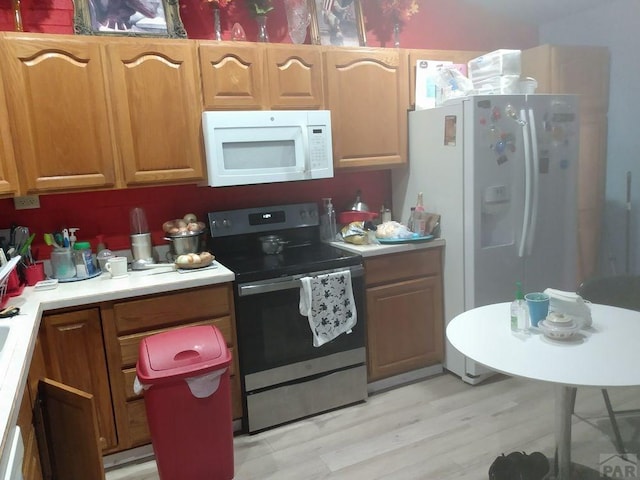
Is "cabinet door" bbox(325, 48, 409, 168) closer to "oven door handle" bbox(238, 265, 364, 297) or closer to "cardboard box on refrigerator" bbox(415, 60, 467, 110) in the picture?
"cardboard box on refrigerator" bbox(415, 60, 467, 110)

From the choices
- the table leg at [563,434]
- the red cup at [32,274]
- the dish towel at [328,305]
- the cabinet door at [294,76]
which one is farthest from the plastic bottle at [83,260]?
the table leg at [563,434]

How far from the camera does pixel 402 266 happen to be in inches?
116

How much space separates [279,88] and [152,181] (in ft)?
2.75

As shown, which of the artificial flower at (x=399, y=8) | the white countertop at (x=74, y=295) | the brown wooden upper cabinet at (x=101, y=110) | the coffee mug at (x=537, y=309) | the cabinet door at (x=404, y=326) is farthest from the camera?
the artificial flower at (x=399, y=8)

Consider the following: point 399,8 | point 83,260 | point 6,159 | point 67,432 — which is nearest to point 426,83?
point 399,8

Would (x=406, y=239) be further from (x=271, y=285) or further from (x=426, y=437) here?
(x=426, y=437)

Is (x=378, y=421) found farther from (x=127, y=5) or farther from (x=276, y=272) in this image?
(x=127, y=5)

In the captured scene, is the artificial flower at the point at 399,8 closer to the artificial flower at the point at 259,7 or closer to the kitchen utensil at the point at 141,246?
the artificial flower at the point at 259,7

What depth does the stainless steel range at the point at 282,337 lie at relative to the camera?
2514 mm

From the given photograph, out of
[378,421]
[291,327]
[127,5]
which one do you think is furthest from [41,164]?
[378,421]

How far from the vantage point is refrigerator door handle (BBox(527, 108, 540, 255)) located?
2.86 meters

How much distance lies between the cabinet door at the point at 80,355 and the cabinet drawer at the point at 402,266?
1399 mm

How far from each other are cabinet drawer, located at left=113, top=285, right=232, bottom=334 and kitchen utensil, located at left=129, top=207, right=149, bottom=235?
61cm

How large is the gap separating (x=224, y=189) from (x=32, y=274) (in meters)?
1.09
